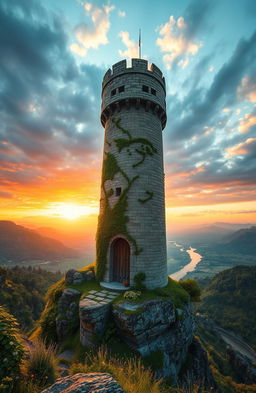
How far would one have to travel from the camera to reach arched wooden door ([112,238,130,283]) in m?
12.5

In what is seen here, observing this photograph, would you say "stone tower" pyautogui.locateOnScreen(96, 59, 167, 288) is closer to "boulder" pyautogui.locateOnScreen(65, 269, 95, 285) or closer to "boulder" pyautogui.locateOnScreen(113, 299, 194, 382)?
"boulder" pyautogui.locateOnScreen(65, 269, 95, 285)

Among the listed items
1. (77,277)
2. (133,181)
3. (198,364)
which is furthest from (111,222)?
(198,364)

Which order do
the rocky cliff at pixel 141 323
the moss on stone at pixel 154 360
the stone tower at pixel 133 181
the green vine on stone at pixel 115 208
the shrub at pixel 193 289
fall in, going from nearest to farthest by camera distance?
1. the moss on stone at pixel 154 360
2. the rocky cliff at pixel 141 323
3. the stone tower at pixel 133 181
4. the green vine on stone at pixel 115 208
5. the shrub at pixel 193 289

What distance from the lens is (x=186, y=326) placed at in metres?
11.0

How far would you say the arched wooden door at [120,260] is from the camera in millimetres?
12484

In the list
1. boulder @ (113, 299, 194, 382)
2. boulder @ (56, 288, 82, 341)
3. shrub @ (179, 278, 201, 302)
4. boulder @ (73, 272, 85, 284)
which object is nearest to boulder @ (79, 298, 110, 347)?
boulder @ (113, 299, 194, 382)

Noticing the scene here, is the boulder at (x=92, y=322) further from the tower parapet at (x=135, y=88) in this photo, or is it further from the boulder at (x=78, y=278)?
the tower parapet at (x=135, y=88)

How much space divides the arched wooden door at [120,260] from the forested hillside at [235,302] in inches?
1707

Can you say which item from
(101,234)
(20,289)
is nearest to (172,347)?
(101,234)

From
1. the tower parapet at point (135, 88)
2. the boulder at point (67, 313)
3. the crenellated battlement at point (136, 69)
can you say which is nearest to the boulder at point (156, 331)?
the boulder at point (67, 313)

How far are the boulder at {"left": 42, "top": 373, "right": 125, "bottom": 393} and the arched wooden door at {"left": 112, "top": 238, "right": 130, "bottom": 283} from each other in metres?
9.20

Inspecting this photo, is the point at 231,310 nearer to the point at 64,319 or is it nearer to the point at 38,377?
the point at 64,319

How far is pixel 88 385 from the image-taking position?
9.82 feet

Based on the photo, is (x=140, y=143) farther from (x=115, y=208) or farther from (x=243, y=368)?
(x=243, y=368)
